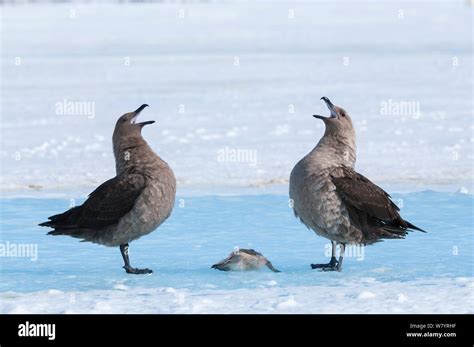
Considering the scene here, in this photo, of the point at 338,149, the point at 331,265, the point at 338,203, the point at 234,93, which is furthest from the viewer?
the point at 234,93

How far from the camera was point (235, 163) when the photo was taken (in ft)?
38.9

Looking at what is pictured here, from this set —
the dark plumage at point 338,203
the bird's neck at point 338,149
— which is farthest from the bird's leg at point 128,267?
the bird's neck at point 338,149

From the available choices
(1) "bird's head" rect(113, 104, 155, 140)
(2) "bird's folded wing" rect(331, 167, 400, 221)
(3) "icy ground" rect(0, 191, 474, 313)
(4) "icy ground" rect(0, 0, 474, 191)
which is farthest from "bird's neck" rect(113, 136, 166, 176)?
(4) "icy ground" rect(0, 0, 474, 191)

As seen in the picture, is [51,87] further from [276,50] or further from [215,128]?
[276,50]

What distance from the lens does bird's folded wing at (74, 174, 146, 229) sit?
661 centimetres

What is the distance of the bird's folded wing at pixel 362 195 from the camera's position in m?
6.60

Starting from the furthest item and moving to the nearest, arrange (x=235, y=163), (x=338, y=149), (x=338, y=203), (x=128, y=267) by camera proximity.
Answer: (x=235, y=163) → (x=338, y=149) → (x=128, y=267) → (x=338, y=203)

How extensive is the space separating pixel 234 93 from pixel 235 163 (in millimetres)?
7085

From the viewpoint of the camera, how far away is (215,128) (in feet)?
48.4

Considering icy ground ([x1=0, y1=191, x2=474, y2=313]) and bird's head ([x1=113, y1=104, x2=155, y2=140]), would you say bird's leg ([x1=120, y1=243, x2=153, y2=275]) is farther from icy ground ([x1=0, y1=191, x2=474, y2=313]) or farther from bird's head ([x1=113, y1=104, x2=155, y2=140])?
bird's head ([x1=113, y1=104, x2=155, y2=140])

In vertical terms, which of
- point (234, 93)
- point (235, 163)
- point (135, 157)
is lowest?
point (235, 163)

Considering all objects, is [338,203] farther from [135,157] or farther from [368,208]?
[135,157]

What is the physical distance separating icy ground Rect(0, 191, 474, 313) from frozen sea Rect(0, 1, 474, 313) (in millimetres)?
19

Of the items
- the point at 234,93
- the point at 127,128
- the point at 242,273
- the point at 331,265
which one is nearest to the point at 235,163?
the point at 127,128
